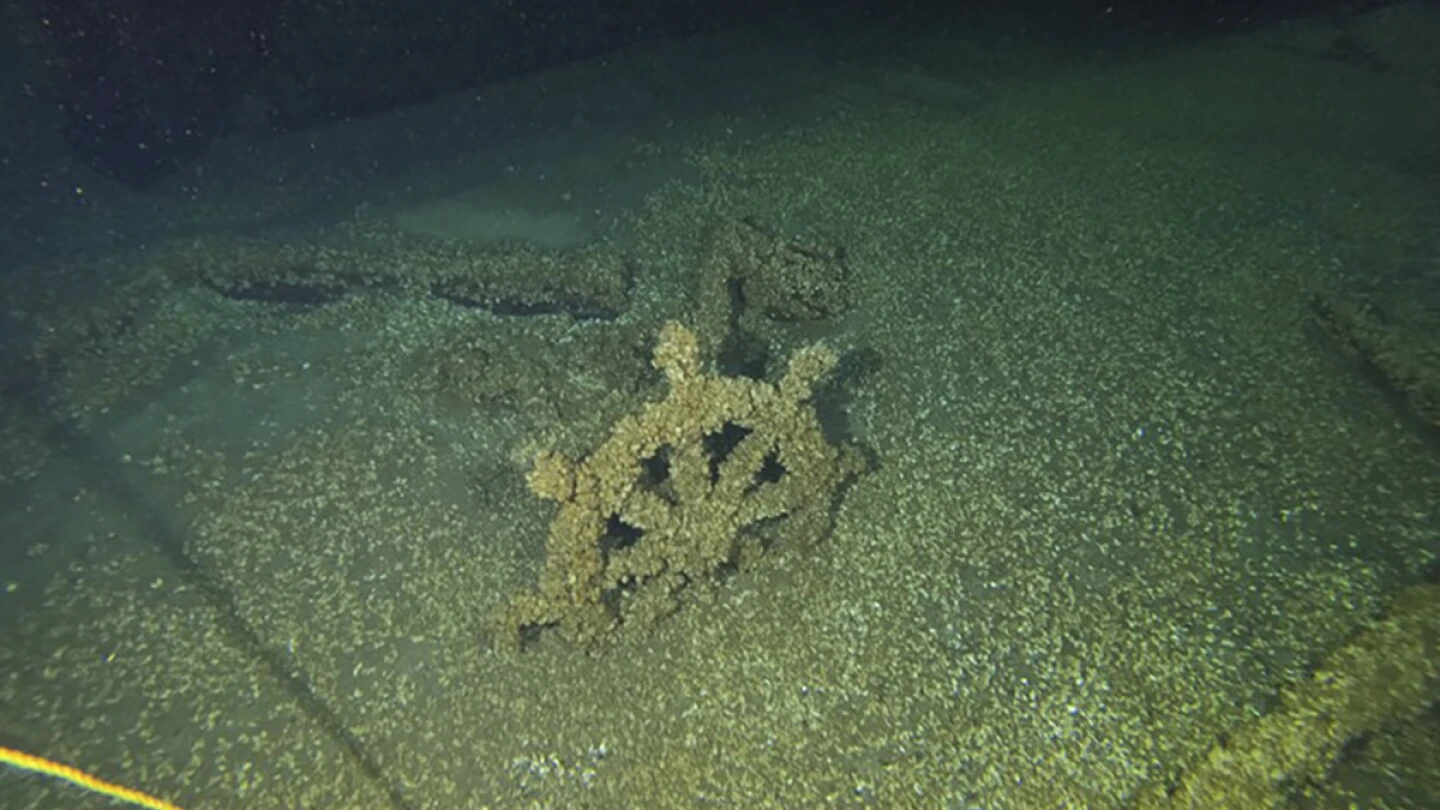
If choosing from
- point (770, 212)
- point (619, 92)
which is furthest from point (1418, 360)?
point (619, 92)

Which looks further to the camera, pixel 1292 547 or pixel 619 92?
pixel 619 92

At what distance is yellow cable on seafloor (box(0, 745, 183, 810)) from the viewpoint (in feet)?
9.90

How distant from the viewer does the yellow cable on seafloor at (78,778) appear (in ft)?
9.90

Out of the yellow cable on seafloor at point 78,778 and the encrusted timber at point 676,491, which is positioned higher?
the encrusted timber at point 676,491

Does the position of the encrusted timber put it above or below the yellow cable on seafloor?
above

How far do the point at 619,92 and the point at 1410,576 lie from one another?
307 inches

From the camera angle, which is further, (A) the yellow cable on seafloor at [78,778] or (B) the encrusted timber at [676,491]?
(B) the encrusted timber at [676,491]

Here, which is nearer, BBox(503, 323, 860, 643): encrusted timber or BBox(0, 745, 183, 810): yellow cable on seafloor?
BBox(0, 745, 183, 810): yellow cable on seafloor

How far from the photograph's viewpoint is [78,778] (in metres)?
3.08

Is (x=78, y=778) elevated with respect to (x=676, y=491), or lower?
lower

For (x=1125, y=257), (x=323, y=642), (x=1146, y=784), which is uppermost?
(x=1125, y=257)

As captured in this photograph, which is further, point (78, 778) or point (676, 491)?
point (676, 491)

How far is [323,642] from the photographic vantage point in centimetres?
361

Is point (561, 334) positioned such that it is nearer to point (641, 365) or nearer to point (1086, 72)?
point (641, 365)
